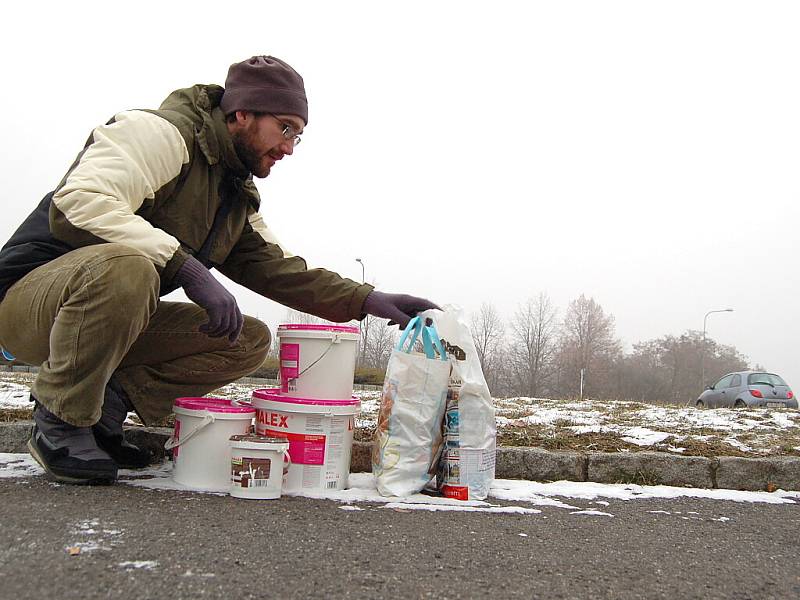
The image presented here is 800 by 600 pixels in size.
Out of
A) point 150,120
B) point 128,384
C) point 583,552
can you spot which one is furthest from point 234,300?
point 583,552

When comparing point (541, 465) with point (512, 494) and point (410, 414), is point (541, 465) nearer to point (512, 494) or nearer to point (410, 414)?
point (512, 494)

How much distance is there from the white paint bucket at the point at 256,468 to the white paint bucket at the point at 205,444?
0.16 metres

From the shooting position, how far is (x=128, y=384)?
300 cm

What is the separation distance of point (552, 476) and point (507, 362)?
4197cm

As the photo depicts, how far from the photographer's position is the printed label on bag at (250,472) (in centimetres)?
241

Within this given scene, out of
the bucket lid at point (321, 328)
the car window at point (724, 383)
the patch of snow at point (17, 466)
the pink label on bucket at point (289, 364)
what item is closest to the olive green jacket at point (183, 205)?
the bucket lid at point (321, 328)

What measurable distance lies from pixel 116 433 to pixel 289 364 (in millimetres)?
806

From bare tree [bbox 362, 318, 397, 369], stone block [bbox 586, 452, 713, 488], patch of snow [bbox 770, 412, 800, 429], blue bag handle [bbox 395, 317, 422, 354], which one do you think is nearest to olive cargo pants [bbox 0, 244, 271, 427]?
blue bag handle [bbox 395, 317, 422, 354]

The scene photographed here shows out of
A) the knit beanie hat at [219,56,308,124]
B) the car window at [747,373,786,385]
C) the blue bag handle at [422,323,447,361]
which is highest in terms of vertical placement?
the knit beanie hat at [219,56,308,124]

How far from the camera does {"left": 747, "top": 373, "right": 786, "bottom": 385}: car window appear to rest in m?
16.2

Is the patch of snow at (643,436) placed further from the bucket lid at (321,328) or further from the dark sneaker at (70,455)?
the dark sneaker at (70,455)

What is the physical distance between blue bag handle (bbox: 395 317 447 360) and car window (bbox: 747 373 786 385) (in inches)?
637

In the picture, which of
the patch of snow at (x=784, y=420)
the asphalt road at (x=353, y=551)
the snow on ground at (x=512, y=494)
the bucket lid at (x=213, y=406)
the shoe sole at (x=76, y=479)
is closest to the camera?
the asphalt road at (x=353, y=551)

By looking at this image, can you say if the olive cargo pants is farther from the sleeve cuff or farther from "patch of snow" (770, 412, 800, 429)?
"patch of snow" (770, 412, 800, 429)
